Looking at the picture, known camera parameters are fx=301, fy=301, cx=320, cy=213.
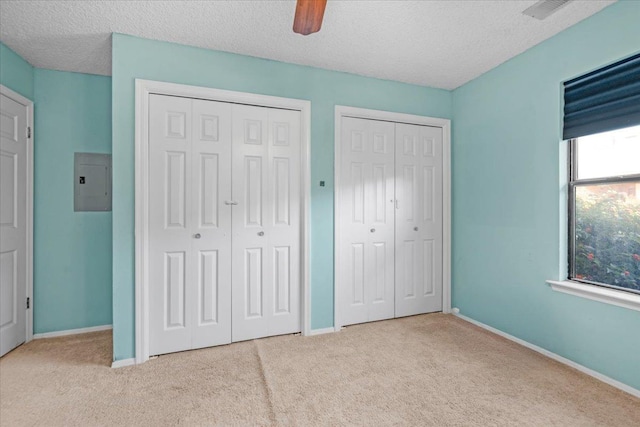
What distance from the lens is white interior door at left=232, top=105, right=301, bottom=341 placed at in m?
2.63

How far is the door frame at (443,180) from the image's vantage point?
290 cm

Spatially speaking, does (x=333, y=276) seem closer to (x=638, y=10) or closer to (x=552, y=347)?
(x=552, y=347)

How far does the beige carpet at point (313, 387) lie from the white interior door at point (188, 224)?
0.24 m

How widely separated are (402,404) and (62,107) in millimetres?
3795

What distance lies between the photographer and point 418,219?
129 inches

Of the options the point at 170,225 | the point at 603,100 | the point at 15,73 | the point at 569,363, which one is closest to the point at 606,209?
the point at 603,100

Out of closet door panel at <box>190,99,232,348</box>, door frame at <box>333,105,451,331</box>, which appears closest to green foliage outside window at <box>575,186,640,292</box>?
door frame at <box>333,105,451,331</box>

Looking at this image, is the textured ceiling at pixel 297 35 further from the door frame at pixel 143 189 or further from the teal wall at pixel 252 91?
the door frame at pixel 143 189

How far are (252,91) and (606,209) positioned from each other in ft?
9.42

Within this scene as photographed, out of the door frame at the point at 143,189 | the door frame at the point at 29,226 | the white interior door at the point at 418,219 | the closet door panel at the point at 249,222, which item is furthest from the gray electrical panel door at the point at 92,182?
the white interior door at the point at 418,219

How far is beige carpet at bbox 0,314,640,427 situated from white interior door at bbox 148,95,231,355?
240 millimetres

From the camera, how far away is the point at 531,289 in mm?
2531

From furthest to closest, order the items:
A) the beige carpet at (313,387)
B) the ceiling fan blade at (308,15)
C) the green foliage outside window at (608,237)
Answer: the green foliage outside window at (608,237), the beige carpet at (313,387), the ceiling fan blade at (308,15)

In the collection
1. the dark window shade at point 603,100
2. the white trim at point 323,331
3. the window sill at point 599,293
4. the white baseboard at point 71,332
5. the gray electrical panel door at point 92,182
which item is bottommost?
the white baseboard at point 71,332
